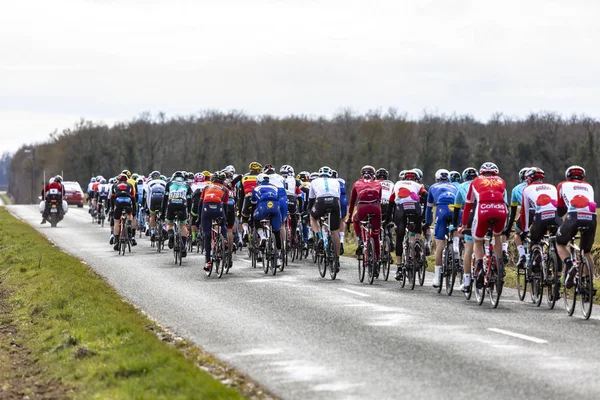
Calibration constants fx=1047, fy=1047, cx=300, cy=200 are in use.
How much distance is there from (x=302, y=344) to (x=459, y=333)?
6.19ft

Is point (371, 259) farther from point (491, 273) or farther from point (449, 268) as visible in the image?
point (491, 273)

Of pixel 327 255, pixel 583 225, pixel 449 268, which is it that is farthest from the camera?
pixel 327 255

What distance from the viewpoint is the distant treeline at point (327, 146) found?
396 feet

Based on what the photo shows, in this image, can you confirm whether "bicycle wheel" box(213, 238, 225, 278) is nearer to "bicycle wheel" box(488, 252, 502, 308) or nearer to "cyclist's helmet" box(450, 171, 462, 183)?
"cyclist's helmet" box(450, 171, 462, 183)

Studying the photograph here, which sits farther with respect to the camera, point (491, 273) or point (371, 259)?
point (371, 259)

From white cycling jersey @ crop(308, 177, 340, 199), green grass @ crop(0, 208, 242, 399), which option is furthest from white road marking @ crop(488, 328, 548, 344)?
white cycling jersey @ crop(308, 177, 340, 199)

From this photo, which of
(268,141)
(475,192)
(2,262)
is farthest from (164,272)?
(268,141)

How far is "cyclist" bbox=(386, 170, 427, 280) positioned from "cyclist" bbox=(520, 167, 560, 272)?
9.93 ft

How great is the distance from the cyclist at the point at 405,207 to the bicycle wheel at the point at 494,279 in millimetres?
3022

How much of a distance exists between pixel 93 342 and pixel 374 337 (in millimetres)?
3101

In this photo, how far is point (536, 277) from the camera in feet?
49.5

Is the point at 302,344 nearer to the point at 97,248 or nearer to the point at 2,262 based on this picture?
the point at 2,262

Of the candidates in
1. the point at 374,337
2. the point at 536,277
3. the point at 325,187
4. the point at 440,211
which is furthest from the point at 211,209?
the point at 374,337

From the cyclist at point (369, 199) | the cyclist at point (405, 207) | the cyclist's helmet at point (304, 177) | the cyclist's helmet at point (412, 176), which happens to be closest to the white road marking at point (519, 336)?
the cyclist at point (405, 207)
